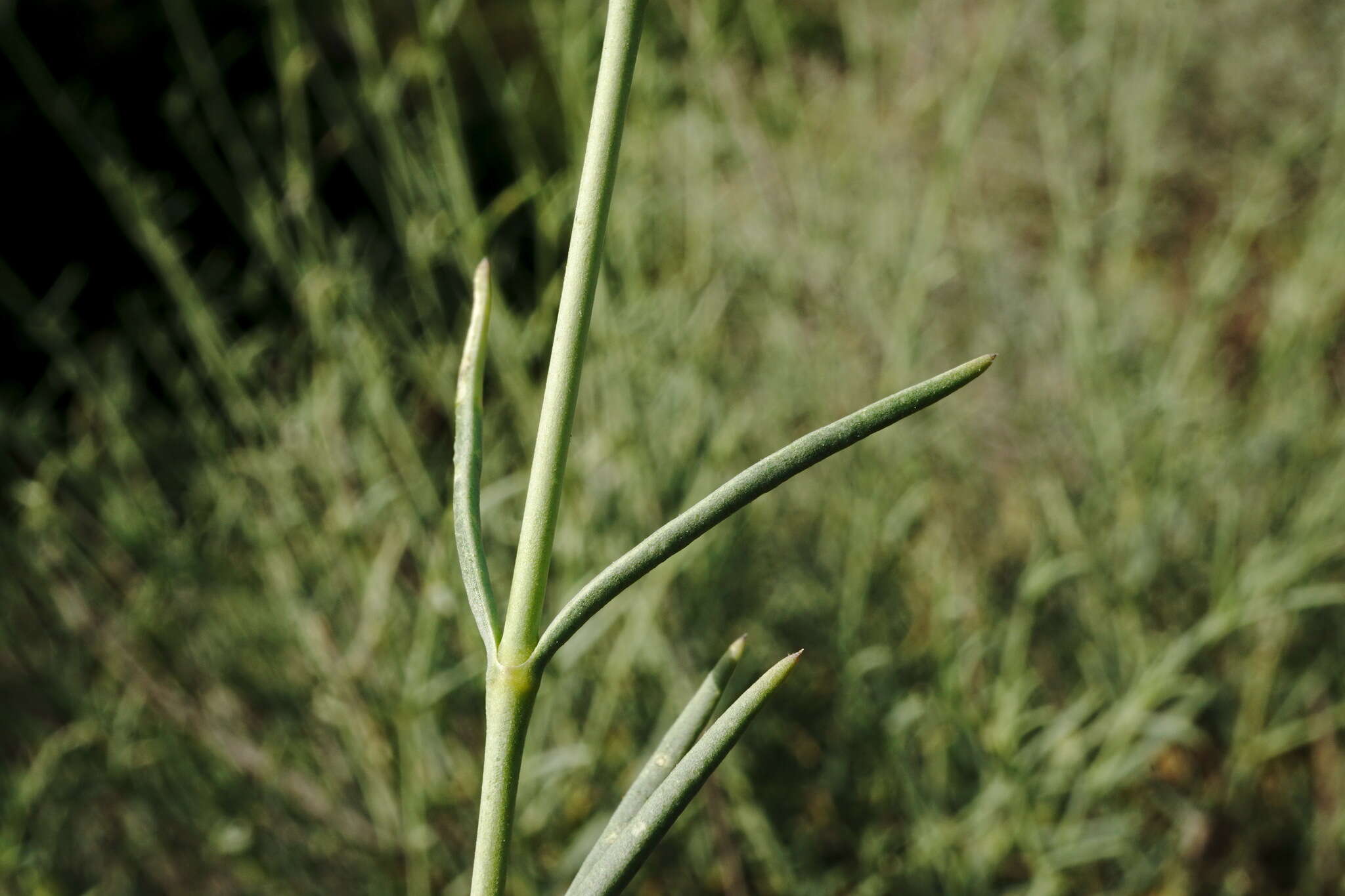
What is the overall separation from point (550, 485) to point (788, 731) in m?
0.66

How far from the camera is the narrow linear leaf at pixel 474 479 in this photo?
182 mm

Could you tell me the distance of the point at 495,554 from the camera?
2.23 ft

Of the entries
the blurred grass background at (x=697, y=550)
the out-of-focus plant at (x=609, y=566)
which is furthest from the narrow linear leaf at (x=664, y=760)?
the blurred grass background at (x=697, y=550)

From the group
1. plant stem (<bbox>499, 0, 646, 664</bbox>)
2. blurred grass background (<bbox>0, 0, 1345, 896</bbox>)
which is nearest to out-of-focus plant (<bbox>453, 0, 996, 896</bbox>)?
plant stem (<bbox>499, 0, 646, 664</bbox>)

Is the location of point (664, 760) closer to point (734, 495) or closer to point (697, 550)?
point (734, 495)

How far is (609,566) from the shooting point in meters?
0.17

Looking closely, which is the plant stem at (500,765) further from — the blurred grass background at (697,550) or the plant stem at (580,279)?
the blurred grass background at (697,550)

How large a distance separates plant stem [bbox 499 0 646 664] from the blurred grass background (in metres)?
0.30

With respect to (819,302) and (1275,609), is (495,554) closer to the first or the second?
(819,302)

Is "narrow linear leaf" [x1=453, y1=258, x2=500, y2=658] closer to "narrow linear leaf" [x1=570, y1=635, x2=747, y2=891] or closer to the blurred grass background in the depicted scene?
"narrow linear leaf" [x1=570, y1=635, x2=747, y2=891]

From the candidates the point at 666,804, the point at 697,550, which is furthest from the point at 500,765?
the point at 697,550

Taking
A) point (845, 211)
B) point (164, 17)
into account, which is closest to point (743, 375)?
point (845, 211)

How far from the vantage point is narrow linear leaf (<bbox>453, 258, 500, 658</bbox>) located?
0.18 m

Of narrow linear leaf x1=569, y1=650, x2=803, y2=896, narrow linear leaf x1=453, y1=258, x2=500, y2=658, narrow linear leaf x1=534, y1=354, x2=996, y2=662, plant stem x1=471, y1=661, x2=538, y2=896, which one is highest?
narrow linear leaf x1=453, y1=258, x2=500, y2=658
